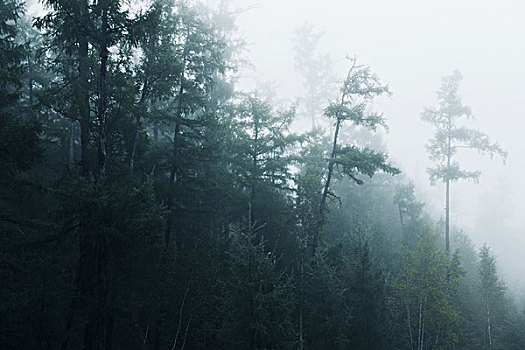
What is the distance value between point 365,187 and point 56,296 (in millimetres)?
28214

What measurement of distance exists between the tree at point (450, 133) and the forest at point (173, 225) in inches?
318

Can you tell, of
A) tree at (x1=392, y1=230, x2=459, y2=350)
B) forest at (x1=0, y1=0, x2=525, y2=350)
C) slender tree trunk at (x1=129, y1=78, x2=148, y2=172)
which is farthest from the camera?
tree at (x1=392, y1=230, x2=459, y2=350)

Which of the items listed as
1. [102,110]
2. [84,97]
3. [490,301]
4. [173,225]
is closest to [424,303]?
[490,301]

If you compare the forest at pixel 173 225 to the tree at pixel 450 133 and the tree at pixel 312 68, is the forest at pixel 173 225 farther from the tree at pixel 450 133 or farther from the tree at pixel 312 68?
the tree at pixel 312 68

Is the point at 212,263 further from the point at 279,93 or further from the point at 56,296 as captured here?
the point at 279,93

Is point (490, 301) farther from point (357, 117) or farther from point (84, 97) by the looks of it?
point (84, 97)

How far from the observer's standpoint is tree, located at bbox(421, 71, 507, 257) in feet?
97.4

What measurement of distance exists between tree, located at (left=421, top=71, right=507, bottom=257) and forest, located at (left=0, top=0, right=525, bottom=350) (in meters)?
8.08

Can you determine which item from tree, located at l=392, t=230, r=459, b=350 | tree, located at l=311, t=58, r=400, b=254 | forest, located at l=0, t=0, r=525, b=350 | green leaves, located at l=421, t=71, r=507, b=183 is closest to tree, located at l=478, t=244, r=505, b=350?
forest, located at l=0, t=0, r=525, b=350

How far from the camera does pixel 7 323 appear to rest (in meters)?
9.91

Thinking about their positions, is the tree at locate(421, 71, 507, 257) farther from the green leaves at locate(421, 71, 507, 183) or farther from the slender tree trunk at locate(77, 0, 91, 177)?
the slender tree trunk at locate(77, 0, 91, 177)

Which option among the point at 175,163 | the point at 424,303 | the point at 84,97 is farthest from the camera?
the point at 424,303

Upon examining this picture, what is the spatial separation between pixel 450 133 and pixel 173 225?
963 inches

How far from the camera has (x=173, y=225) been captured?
1755 cm
